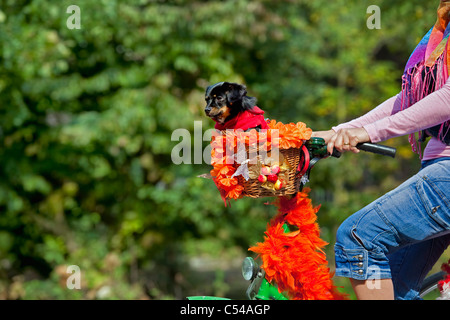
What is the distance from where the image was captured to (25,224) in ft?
20.7

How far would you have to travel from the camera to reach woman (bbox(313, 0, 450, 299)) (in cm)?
171

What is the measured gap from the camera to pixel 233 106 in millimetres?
1977

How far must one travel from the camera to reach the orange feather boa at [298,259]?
1.95m

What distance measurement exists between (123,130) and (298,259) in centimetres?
411

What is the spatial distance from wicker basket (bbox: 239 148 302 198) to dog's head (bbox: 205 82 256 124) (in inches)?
9.9

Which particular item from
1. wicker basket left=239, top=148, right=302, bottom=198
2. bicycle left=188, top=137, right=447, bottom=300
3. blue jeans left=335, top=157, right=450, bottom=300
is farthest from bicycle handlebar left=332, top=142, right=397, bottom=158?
wicker basket left=239, top=148, right=302, bottom=198

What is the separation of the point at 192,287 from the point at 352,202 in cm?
277

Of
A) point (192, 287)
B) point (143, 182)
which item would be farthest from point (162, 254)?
point (143, 182)

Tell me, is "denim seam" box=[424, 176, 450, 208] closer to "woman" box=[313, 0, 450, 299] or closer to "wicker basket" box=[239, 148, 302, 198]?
"woman" box=[313, 0, 450, 299]

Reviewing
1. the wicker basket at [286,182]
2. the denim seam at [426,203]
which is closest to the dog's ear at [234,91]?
the wicker basket at [286,182]

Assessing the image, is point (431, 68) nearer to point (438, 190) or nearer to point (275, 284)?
point (438, 190)

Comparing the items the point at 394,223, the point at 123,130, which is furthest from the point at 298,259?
the point at 123,130

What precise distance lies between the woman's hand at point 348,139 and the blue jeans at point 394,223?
0.21 metres
